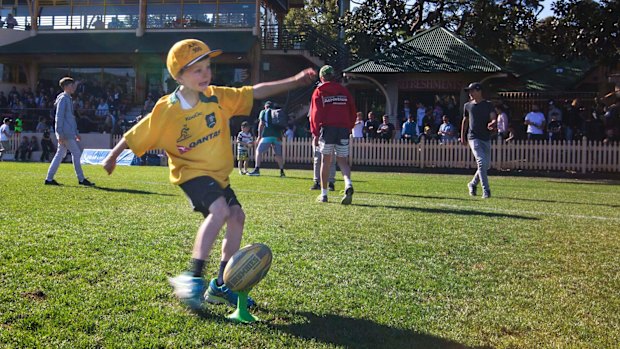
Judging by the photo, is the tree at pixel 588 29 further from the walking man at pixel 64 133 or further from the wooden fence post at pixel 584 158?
the walking man at pixel 64 133

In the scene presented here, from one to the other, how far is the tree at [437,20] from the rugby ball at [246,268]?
95.8 feet

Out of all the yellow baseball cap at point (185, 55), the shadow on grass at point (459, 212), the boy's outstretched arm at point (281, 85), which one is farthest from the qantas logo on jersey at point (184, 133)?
the shadow on grass at point (459, 212)

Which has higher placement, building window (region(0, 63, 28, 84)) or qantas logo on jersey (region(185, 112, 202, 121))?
building window (region(0, 63, 28, 84))

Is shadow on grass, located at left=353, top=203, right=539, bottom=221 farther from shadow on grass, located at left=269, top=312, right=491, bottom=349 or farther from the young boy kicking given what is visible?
shadow on grass, located at left=269, top=312, right=491, bottom=349

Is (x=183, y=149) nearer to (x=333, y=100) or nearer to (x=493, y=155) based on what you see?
(x=333, y=100)

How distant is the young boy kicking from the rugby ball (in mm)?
407

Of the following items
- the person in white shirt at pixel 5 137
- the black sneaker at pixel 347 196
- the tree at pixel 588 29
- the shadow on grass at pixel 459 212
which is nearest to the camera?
the shadow on grass at pixel 459 212

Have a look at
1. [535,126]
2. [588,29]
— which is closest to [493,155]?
[535,126]

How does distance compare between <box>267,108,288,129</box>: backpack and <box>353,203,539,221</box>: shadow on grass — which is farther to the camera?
<box>267,108,288,129</box>: backpack

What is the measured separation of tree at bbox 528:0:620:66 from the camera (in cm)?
2169

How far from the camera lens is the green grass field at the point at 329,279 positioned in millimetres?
3213

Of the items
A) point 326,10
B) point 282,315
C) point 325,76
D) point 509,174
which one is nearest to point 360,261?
point 282,315

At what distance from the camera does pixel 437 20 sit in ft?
116

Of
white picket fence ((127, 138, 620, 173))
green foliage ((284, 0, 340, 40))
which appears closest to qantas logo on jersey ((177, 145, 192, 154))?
white picket fence ((127, 138, 620, 173))
